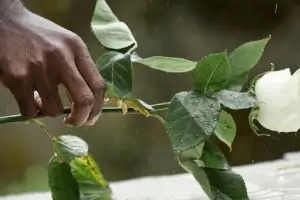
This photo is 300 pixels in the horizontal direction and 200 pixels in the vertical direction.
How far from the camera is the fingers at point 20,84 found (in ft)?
1.16

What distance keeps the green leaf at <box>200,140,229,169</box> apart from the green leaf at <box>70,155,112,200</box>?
74 mm

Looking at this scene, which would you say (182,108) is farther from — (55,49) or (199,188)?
(199,188)

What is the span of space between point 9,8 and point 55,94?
60mm

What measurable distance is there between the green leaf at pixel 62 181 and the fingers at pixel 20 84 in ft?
0.22

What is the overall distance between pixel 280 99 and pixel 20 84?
0.18 metres

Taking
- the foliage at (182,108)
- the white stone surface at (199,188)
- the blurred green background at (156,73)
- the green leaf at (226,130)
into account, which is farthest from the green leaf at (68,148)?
the blurred green background at (156,73)

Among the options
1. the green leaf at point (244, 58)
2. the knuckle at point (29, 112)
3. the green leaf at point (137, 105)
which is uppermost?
the green leaf at point (244, 58)

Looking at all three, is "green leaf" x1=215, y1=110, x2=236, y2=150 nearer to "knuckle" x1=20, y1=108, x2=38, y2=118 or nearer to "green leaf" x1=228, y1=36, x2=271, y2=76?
"green leaf" x1=228, y1=36, x2=271, y2=76

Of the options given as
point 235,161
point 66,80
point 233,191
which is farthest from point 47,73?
point 235,161

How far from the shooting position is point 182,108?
38cm

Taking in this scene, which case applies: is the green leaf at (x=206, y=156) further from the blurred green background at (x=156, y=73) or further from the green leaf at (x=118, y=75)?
the blurred green background at (x=156, y=73)

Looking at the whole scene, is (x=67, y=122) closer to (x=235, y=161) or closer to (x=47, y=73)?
(x=47, y=73)

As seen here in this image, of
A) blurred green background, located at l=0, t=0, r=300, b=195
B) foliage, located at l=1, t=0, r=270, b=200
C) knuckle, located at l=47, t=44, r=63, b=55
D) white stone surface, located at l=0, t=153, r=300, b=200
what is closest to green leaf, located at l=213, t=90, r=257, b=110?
foliage, located at l=1, t=0, r=270, b=200

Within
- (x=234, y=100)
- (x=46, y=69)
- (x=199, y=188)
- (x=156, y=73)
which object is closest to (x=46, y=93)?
(x=46, y=69)
